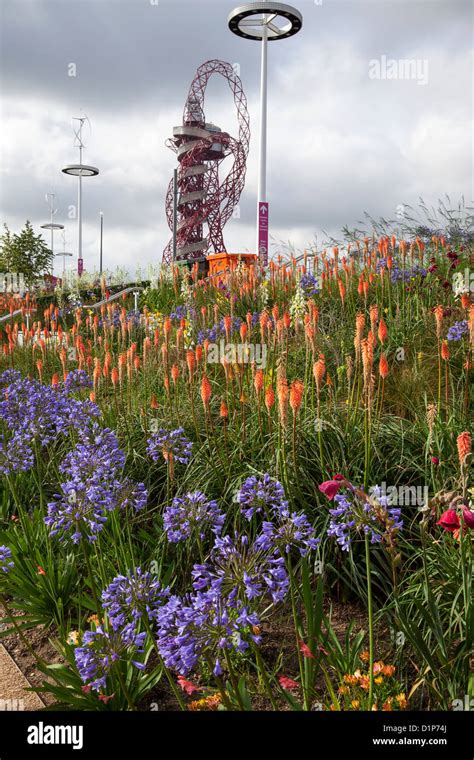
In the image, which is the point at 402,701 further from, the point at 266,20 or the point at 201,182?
the point at 201,182

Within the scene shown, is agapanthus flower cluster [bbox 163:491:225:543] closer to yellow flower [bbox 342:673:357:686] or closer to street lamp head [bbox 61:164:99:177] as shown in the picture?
yellow flower [bbox 342:673:357:686]

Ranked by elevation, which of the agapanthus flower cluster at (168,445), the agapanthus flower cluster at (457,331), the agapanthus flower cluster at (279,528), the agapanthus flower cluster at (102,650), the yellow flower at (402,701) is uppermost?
the agapanthus flower cluster at (457,331)

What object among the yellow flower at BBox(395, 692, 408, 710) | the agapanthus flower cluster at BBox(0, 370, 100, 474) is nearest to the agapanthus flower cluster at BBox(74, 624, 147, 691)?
the yellow flower at BBox(395, 692, 408, 710)

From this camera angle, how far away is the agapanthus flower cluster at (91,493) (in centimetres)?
271


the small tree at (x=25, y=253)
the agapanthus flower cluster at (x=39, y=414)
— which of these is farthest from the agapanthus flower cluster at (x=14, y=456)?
the small tree at (x=25, y=253)

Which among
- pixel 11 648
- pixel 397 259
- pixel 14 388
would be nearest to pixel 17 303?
pixel 397 259

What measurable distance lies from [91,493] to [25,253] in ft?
82.5

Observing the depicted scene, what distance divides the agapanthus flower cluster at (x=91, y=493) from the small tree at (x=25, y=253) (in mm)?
22992

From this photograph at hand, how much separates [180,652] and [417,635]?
939 millimetres

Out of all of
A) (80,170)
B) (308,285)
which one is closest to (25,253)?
(80,170)

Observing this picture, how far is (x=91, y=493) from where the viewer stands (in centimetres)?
271

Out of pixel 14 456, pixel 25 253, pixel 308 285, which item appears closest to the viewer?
pixel 14 456

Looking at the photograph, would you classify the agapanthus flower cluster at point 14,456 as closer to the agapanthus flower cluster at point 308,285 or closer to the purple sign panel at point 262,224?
the agapanthus flower cluster at point 308,285
